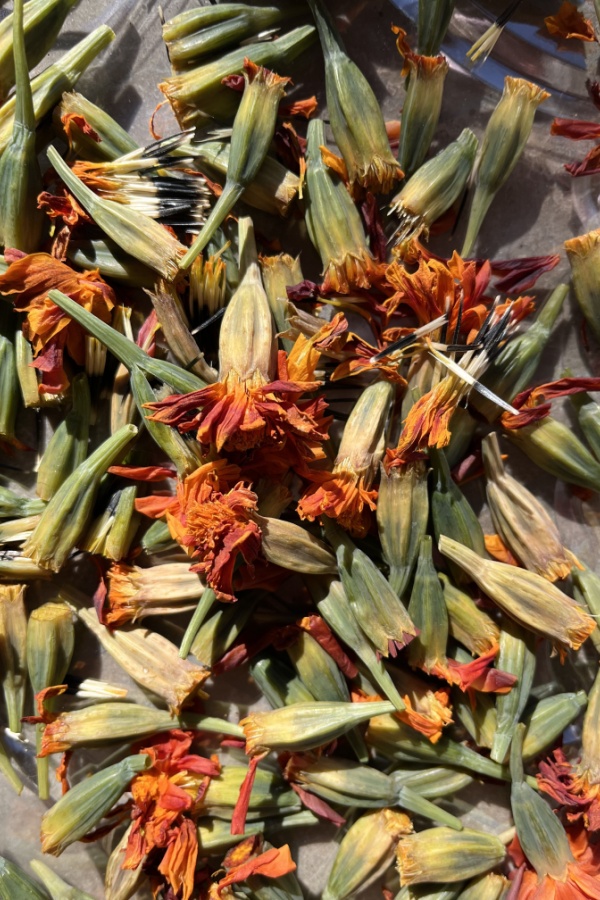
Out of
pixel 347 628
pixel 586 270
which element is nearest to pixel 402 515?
pixel 347 628

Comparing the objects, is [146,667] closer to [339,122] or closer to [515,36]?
[339,122]

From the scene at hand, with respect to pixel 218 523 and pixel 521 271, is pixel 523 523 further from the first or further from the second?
pixel 218 523

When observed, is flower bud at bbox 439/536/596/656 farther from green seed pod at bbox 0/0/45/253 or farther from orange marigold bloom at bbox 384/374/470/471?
green seed pod at bbox 0/0/45/253

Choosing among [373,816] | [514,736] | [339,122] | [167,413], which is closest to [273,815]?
[373,816]

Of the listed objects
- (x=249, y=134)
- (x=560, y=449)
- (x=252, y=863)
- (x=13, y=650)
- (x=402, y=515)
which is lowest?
(x=252, y=863)

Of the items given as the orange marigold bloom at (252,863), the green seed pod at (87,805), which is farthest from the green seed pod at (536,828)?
the green seed pod at (87,805)

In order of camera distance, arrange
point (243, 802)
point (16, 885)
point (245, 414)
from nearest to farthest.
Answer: point (245, 414) → point (243, 802) → point (16, 885)

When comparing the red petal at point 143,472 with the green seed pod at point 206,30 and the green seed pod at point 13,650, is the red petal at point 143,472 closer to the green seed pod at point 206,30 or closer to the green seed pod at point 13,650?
the green seed pod at point 13,650
